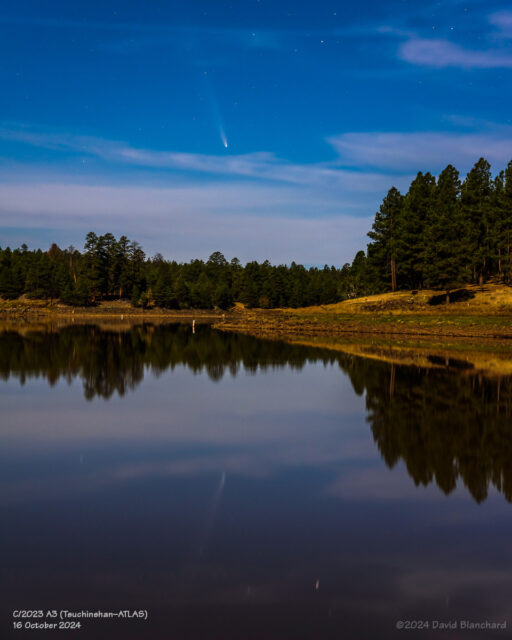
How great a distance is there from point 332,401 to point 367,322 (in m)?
56.5

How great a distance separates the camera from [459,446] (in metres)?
15.2

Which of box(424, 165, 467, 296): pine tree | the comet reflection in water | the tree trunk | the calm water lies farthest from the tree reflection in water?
the tree trunk

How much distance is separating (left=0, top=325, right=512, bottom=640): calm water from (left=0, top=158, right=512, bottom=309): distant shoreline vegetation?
65.0 meters

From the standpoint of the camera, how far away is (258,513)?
1049 cm

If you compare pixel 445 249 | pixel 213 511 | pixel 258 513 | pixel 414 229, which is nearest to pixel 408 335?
pixel 445 249

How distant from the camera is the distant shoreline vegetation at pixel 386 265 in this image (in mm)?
81562

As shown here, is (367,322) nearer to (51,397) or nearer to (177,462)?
(51,397)

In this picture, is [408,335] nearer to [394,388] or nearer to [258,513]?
[394,388]

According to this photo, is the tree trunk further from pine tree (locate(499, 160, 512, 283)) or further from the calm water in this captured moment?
the calm water

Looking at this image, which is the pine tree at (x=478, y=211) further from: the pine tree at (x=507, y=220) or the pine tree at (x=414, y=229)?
the pine tree at (x=414, y=229)

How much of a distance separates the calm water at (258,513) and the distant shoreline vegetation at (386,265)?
65.0 m

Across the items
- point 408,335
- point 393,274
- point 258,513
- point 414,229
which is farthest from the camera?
point 393,274

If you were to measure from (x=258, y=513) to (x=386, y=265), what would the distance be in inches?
3870

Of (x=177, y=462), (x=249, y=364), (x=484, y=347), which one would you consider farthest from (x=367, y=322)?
(x=177, y=462)
